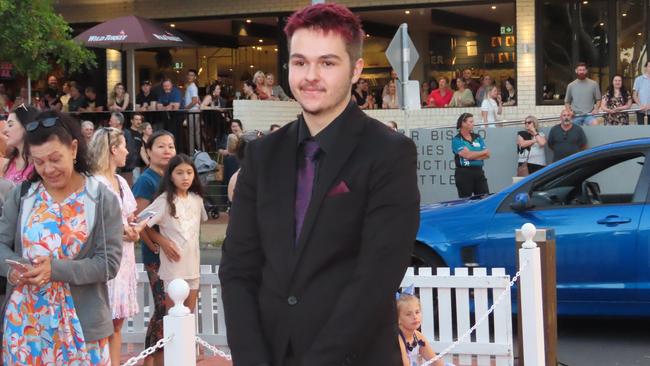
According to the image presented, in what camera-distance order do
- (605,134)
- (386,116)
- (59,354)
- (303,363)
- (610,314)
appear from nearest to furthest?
(303,363)
(59,354)
(610,314)
(605,134)
(386,116)

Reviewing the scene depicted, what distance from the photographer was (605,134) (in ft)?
63.6

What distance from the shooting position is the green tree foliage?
856 inches

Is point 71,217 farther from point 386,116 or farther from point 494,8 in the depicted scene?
point 494,8

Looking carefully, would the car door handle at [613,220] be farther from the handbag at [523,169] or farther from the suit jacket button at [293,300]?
the handbag at [523,169]

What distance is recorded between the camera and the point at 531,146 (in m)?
19.4

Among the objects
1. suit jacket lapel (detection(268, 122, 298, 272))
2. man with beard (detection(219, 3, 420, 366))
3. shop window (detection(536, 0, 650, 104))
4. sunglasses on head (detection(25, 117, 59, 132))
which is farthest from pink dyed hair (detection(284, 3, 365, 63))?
shop window (detection(536, 0, 650, 104))

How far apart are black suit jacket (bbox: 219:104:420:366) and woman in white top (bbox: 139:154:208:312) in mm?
4262

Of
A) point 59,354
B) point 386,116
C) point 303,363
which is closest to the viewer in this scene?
point 303,363

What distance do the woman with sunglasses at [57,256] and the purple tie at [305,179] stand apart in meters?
1.87

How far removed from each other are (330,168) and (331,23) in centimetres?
45

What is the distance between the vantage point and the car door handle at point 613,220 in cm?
944

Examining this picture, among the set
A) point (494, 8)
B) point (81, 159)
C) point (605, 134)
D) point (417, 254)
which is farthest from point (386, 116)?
point (81, 159)

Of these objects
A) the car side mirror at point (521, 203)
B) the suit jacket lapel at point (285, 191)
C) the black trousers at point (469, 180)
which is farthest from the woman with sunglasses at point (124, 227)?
the black trousers at point (469, 180)

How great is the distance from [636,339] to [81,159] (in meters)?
6.06
